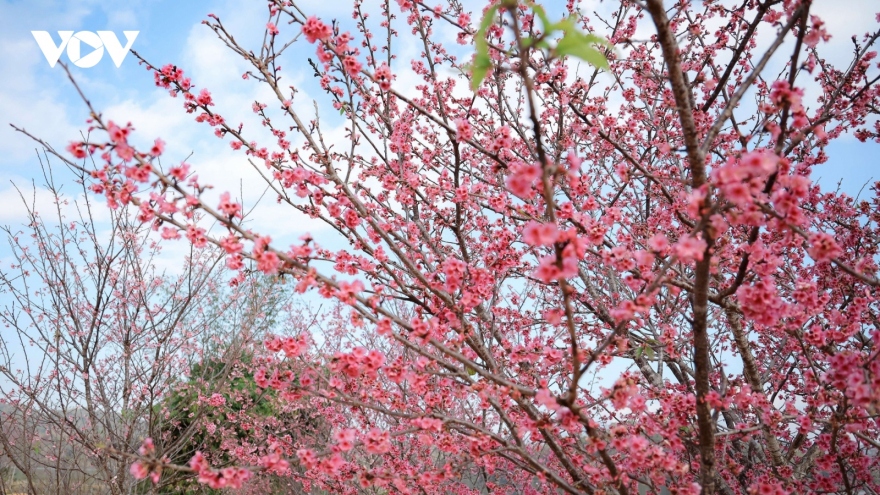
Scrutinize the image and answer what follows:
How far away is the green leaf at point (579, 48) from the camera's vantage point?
3.83 feet

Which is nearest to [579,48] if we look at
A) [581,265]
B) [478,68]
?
[478,68]

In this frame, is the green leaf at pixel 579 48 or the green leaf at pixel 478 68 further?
the green leaf at pixel 478 68

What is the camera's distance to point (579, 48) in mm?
1201

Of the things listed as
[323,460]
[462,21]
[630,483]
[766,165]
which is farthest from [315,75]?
[630,483]

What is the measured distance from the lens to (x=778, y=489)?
257cm

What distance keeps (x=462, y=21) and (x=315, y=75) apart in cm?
141

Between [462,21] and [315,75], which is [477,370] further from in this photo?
[462,21]

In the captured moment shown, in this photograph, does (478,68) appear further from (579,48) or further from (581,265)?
(581,265)

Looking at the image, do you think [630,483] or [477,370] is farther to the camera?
[630,483]

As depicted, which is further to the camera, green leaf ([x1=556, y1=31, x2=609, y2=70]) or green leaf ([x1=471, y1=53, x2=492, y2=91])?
green leaf ([x1=471, y1=53, x2=492, y2=91])

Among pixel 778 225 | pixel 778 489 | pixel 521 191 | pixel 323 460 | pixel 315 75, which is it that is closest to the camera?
pixel 521 191

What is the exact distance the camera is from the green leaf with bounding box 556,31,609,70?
117 cm

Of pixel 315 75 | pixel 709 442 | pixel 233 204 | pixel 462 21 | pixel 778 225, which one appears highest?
pixel 462 21

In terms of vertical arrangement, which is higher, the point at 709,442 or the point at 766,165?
the point at 766,165
